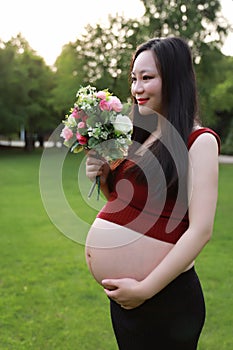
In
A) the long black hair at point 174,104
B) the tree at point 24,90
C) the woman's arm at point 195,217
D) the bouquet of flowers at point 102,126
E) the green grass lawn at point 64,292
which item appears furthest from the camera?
the tree at point 24,90

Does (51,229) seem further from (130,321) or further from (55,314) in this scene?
(130,321)

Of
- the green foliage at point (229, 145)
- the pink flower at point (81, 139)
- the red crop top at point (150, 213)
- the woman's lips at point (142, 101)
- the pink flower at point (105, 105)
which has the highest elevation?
the woman's lips at point (142, 101)

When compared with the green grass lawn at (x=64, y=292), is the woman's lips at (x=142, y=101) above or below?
above

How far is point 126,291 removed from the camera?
1543 mm

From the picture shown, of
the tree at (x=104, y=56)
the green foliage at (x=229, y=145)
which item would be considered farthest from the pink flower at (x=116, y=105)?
the green foliage at (x=229, y=145)

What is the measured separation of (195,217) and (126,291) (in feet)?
1.34

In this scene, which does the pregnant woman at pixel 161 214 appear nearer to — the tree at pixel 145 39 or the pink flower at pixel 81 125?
the pink flower at pixel 81 125

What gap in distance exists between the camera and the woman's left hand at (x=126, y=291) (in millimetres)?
1530

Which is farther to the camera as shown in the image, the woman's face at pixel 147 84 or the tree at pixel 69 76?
the tree at pixel 69 76

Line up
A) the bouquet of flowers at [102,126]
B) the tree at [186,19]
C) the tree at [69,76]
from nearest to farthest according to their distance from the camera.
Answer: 1. the bouquet of flowers at [102,126]
2. the tree at [186,19]
3. the tree at [69,76]

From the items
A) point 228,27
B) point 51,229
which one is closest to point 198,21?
point 228,27

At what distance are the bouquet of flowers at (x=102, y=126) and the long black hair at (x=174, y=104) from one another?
0.40 feet

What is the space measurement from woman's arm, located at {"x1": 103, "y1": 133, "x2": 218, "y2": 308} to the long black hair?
0.08 m

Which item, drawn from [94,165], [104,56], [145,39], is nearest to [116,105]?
[94,165]
